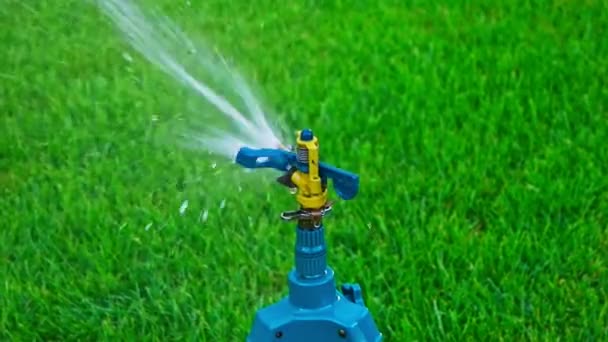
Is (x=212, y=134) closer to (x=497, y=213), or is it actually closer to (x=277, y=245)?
(x=277, y=245)

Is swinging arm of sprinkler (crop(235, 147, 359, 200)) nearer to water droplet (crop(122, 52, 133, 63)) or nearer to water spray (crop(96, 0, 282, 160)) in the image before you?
water spray (crop(96, 0, 282, 160))

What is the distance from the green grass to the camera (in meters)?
2.32

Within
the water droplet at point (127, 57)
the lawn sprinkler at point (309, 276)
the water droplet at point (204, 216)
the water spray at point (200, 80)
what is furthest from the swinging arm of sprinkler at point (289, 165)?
the water droplet at point (127, 57)

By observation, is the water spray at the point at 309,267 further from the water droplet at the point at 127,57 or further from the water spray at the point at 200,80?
the water droplet at the point at 127,57

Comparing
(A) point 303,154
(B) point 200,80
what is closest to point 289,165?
(A) point 303,154

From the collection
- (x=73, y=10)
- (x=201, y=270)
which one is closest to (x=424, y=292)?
(x=201, y=270)

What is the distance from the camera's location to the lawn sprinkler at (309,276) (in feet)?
5.16

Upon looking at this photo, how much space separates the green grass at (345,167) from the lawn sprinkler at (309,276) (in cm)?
61

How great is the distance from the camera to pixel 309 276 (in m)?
1.61

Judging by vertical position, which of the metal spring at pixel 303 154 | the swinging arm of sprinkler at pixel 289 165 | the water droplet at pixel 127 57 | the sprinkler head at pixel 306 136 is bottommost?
the water droplet at pixel 127 57

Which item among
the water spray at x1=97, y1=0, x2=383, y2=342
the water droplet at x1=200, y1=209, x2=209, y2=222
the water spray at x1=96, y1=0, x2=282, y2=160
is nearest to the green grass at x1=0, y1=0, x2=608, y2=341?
the water droplet at x1=200, y1=209, x2=209, y2=222

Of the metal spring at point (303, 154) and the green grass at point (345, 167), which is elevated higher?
the metal spring at point (303, 154)

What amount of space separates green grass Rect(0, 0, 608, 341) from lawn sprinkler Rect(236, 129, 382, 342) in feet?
1.99

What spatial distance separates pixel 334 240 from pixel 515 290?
45 centimetres
